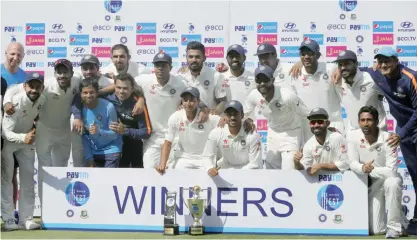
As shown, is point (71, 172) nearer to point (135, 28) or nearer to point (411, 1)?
point (135, 28)

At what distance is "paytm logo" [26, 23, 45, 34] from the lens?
11.9 metres

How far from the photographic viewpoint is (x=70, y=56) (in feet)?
39.1

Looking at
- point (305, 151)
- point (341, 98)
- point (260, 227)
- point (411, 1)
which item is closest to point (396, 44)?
point (411, 1)

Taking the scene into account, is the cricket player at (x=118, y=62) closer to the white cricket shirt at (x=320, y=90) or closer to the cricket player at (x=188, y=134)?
the cricket player at (x=188, y=134)

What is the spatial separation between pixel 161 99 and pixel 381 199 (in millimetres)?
3132

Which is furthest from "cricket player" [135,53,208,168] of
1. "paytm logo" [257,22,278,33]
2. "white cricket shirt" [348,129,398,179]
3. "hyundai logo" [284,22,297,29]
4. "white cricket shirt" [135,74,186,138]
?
"white cricket shirt" [348,129,398,179]

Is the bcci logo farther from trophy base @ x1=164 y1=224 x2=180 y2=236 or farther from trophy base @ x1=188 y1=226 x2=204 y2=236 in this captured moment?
trophy base @ x1=164 y1=224 x2=180 y2=236

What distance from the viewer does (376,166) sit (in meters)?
8.76

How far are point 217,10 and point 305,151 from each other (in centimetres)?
350

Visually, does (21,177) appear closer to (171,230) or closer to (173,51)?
(171,230)

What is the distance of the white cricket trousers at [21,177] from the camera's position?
9.46 metres

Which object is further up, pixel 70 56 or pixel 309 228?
pixel 70 56

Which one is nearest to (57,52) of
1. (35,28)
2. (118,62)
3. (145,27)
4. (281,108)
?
(35,28)

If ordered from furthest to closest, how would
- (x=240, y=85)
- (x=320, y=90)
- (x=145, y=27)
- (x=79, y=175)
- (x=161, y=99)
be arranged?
(x=145, y=27) < (x=240, y=85) < (x=161, y=99) < (x=320, y=90) < (x=79, y=175)
